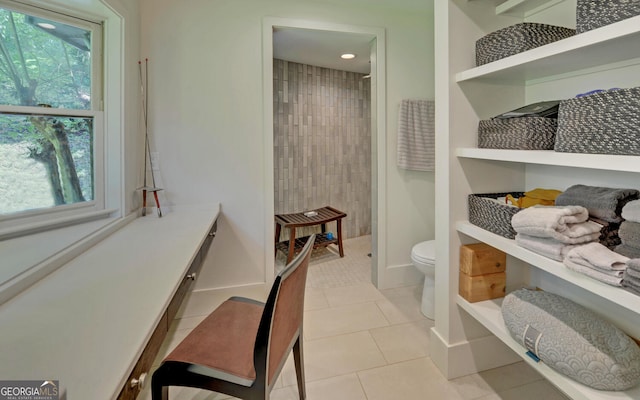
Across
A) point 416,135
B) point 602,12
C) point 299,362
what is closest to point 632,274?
point 602,12

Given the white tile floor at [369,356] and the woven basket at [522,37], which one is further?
the white tile floor at [369,356]

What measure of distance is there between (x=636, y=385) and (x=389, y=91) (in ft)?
7.31

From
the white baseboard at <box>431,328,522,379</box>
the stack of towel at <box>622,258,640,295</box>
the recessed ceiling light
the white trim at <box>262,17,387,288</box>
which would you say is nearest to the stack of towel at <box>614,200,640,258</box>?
the stack of towel at <box>622,258,640,295</box>

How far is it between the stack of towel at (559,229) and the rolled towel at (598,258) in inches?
1.7

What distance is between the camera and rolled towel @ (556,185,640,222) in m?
1.06

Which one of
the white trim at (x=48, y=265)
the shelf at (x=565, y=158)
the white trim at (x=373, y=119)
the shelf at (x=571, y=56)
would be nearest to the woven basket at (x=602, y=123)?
the shelf at (x=565, y=158)

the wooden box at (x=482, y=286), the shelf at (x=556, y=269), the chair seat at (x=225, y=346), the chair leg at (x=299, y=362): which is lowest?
the chair leg at (x=299, y=362)

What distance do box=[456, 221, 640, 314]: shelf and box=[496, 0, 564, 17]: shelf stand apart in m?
1.06

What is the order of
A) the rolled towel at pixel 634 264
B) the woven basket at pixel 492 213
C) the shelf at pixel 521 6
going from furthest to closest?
the shelf at pixel 521 6 < the woven basket at pixel 492 213 < the rolled towel at pixel 634 264

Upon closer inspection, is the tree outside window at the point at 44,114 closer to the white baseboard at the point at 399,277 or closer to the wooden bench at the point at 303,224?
the wooden bench at the point at 303,224

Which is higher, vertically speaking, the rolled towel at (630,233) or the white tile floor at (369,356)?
the rolled towel at (630,233)

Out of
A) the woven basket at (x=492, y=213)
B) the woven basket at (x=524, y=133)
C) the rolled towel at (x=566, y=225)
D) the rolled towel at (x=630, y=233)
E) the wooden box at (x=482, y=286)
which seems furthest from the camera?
the wooden box at (x=482, y=286)

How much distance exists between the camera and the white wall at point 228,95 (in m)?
2.21

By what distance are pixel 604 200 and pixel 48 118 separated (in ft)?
8.05
